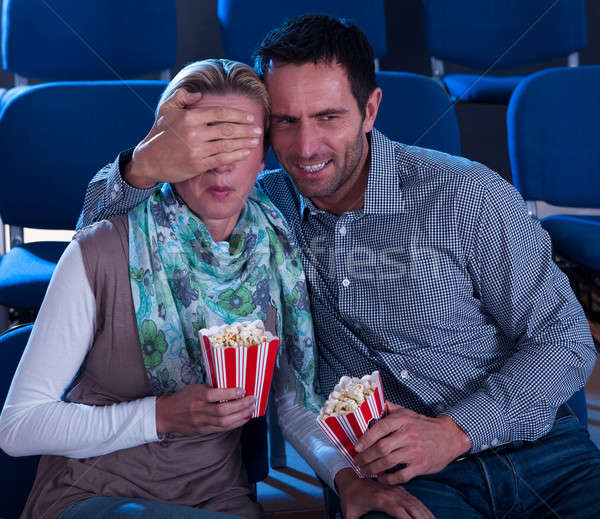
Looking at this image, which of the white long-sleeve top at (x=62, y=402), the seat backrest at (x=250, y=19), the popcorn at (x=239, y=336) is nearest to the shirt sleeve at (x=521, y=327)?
the popcorn at (x=239, y=336)

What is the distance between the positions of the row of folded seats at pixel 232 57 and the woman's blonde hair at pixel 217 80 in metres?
0.25

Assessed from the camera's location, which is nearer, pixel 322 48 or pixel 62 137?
pixel 322 48

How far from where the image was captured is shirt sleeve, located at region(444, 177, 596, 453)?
1436 mm

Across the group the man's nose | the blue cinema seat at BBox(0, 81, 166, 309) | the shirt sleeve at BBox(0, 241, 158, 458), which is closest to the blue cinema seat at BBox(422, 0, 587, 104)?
the blue cinema seat at BBox(0, 81, 166, 309)

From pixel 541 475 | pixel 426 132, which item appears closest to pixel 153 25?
pixel 426 132

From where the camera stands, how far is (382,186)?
5.17 ft

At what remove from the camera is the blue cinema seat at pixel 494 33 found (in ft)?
11.4

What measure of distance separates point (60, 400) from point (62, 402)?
0.05 feet

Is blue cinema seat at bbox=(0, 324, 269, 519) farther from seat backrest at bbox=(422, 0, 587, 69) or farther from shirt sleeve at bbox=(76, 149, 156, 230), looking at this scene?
seat backrest at bbox=(422, 0, 587, 69)

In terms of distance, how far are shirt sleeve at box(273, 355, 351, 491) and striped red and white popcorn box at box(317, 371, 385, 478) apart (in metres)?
Result: 0.14

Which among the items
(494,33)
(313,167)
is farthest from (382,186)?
(494,33)

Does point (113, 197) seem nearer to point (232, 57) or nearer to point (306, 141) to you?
point (306, 141)

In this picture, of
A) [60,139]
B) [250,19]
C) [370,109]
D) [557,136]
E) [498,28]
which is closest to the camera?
[370,109]

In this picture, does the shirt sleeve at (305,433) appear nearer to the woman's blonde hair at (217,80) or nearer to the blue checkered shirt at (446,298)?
the blue checkered shirt at (446,298)
